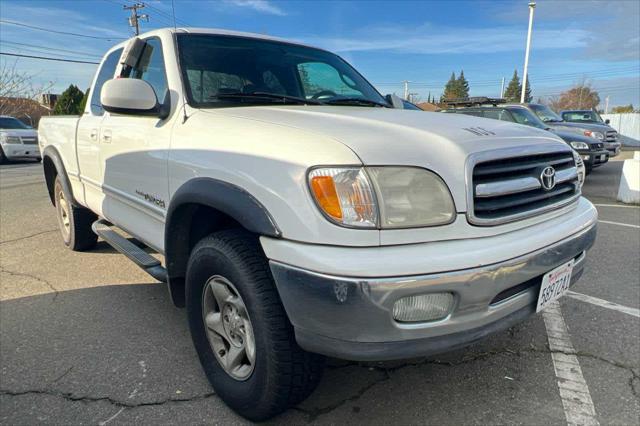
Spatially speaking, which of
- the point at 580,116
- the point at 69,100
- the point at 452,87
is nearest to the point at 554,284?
the point at 580,116

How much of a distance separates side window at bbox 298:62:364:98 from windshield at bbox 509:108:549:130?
7.34m

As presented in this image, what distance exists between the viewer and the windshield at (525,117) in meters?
9.48

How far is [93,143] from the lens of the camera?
142 inches

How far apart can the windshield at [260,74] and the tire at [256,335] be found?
3.04 ft

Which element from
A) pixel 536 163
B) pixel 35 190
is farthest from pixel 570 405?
pixel 35 190

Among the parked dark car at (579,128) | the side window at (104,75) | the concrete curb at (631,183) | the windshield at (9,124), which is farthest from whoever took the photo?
the windshield at (9,124)

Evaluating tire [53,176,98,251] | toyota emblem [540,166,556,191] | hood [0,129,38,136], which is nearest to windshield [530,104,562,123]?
toyota emblem [540,166,556,191]

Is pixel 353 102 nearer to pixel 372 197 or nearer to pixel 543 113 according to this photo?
pixel 372 197

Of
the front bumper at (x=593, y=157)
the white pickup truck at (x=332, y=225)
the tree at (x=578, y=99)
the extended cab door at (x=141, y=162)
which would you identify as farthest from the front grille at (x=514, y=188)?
the tree at (x=578, y=99)

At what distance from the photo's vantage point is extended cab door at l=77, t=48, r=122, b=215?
3.59 metres

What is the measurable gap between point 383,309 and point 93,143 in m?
3.04

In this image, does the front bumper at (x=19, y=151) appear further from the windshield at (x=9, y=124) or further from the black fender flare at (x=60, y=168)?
the black fender flare at (x=60, y=168)

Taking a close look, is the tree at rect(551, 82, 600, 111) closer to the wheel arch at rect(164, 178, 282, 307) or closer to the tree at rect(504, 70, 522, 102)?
the tree at rect(504, 70, 522, 102)

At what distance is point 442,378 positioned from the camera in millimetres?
2451
